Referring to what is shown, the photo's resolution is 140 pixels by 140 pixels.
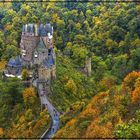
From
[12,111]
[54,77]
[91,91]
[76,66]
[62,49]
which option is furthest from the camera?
[62,49]

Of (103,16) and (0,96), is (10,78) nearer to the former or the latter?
(0,96)

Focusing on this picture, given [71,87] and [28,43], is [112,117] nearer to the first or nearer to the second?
[71,87]

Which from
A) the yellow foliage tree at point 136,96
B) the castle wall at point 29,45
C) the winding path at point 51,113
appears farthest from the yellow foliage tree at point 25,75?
the yellow foliage tree at point 136,96

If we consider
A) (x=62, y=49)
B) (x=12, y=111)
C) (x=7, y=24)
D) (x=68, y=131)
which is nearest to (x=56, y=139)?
(x=68, y=131)

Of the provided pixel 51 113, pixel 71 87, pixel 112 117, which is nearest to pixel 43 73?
pixel 71 87

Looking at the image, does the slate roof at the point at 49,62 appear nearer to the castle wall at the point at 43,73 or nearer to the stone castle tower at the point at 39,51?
the stone castle tower at the point at 39,51

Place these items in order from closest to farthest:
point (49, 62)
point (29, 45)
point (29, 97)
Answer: point (29, 97) → point (49, 62) → point (29, 45)
